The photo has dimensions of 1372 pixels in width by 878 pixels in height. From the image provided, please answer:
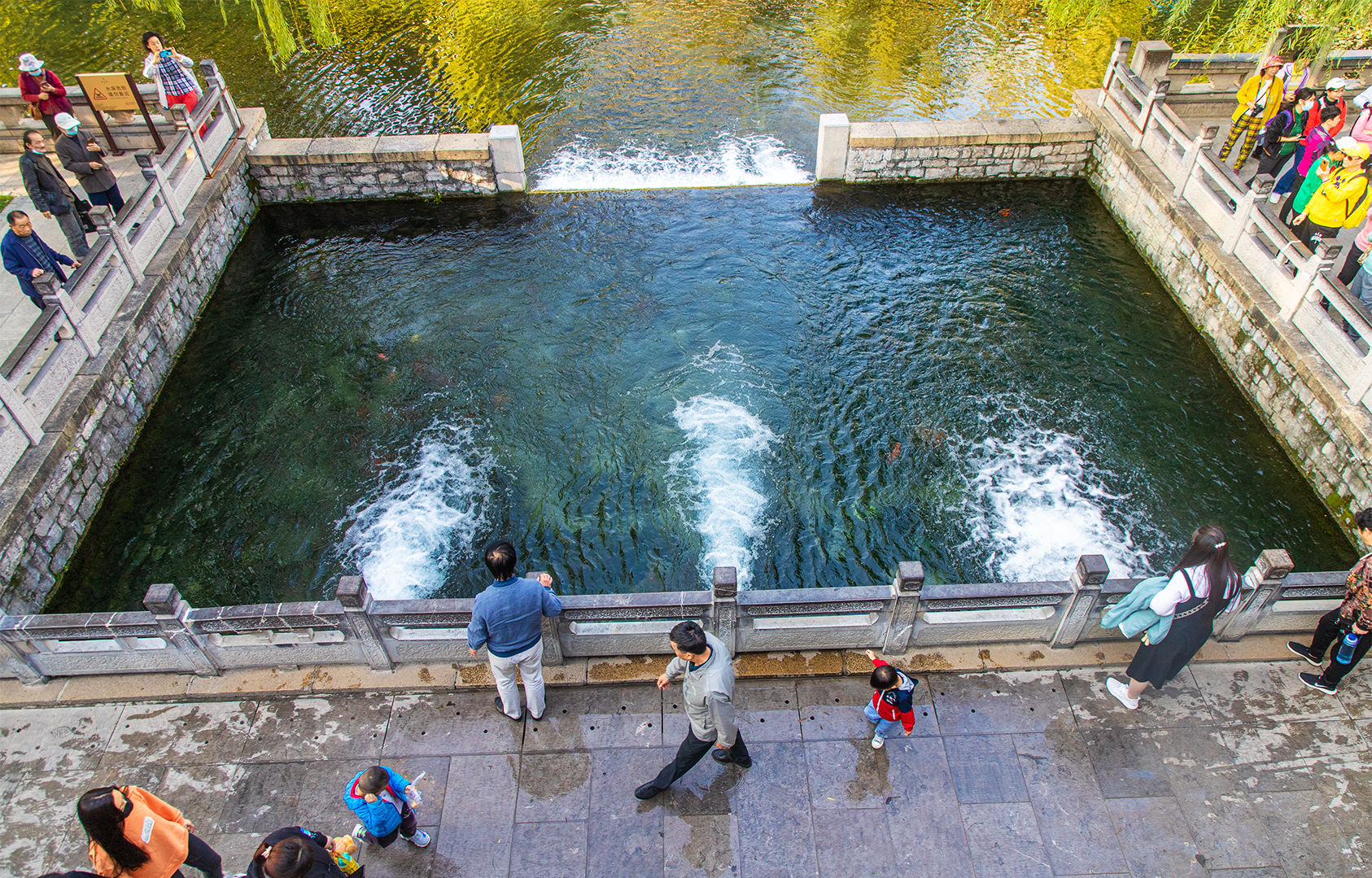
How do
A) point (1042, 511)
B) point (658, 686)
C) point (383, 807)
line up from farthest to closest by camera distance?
point (1042, 511)
point (658, 686)
point (383, 807)

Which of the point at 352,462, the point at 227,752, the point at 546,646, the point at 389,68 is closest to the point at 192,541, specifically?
the point at 352,462

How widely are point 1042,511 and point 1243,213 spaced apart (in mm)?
7073

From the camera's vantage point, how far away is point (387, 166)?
18.0 metres

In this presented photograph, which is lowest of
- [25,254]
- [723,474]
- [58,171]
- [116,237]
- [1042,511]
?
[1042,511]

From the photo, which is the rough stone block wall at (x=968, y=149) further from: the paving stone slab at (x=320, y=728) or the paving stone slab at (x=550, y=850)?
the paving stone slab at (x=550, y=850)

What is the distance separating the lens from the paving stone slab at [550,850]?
7.04m

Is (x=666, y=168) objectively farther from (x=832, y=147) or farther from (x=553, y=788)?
(x=553, y=788)

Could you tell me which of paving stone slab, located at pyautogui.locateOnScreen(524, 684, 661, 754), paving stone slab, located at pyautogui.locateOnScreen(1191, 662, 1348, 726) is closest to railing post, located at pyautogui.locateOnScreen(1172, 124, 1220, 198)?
paving stone slab, located at pyautogui.locateOnScreen(1191, 662, 1348, 726)

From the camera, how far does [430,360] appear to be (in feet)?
47.1

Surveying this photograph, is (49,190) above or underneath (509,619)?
above

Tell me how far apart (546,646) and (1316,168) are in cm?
1405

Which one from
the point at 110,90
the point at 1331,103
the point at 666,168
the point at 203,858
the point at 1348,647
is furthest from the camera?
the point at 666,168

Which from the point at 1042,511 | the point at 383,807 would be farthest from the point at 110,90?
the point at 1042,511

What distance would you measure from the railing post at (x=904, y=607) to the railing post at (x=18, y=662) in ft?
29.5
